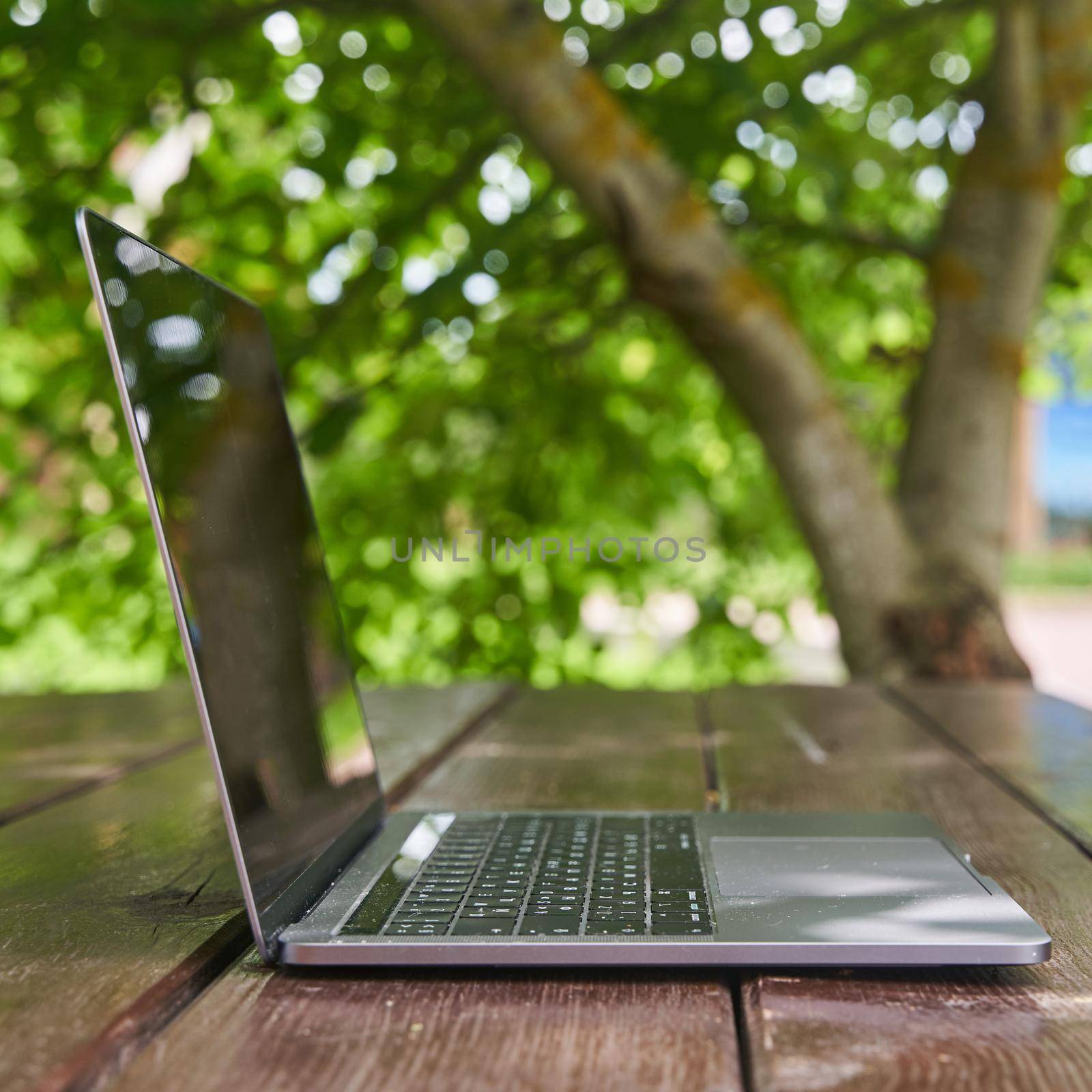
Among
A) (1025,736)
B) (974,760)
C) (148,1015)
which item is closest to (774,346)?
(1025,736)

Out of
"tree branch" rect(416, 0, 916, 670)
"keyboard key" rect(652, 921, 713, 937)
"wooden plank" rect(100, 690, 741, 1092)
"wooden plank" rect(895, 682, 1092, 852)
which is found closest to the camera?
"wooden plank" rect(100, 690, 741, 1092)

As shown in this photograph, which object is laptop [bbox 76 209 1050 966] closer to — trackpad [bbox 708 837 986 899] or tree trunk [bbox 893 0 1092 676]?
trackpad [bbox 708 837 986 899]

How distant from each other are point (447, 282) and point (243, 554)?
1368 millimetres

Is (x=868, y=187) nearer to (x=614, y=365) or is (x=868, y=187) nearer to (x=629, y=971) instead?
(x=614, y=365)

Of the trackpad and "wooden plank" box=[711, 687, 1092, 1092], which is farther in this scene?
the trackpad

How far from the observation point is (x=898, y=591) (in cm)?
218

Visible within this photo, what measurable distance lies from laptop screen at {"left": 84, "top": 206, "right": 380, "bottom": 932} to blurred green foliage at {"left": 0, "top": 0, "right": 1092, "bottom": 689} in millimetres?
1233

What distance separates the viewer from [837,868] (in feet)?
2.16

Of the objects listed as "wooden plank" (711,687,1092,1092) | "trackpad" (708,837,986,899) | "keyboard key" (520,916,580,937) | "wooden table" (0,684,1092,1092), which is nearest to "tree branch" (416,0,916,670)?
"wooden table" (0,684,1092,1092)

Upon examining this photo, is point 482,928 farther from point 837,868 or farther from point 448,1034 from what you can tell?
point 837,868

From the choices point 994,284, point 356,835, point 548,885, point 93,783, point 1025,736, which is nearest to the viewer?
point 548,885

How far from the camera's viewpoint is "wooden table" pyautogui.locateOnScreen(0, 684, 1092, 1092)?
0.46m

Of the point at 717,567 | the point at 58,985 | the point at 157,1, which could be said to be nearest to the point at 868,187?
the point at 717,567

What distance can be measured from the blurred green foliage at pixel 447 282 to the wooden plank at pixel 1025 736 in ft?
2.83
